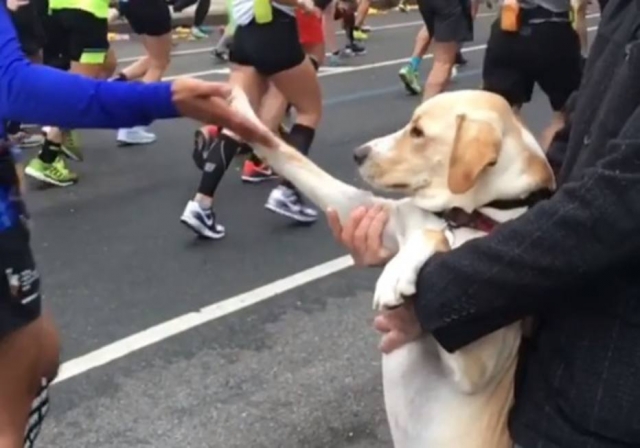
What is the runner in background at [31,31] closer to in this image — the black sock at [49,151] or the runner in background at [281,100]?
the black sock at [49,151]

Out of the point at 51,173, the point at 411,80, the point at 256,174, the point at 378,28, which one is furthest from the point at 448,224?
the point at 378,28

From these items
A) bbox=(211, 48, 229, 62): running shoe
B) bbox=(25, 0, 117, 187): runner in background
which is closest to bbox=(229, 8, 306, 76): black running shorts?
bbox=(25, 0, 117, 187): runner in background

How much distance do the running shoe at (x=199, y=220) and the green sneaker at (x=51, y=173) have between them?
59.7 inches

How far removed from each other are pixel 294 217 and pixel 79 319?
1.75m

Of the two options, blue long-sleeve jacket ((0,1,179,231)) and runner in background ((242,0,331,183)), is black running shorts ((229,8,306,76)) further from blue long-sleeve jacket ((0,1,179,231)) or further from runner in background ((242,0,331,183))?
blue long-sleeve jacket ((0,1,179,231))

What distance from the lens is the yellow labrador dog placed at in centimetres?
192

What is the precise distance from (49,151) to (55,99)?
5.20m

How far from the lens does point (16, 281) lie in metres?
2.38

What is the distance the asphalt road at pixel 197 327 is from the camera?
13.5 ft

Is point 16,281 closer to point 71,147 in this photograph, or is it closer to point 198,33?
point 71,147

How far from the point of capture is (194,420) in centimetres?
414

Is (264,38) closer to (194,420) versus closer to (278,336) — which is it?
(278,336)

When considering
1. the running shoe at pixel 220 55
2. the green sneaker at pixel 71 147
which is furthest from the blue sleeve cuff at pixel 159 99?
the running shoe at pixel 220 55

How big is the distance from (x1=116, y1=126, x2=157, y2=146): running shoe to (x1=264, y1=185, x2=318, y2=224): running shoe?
2.38m
